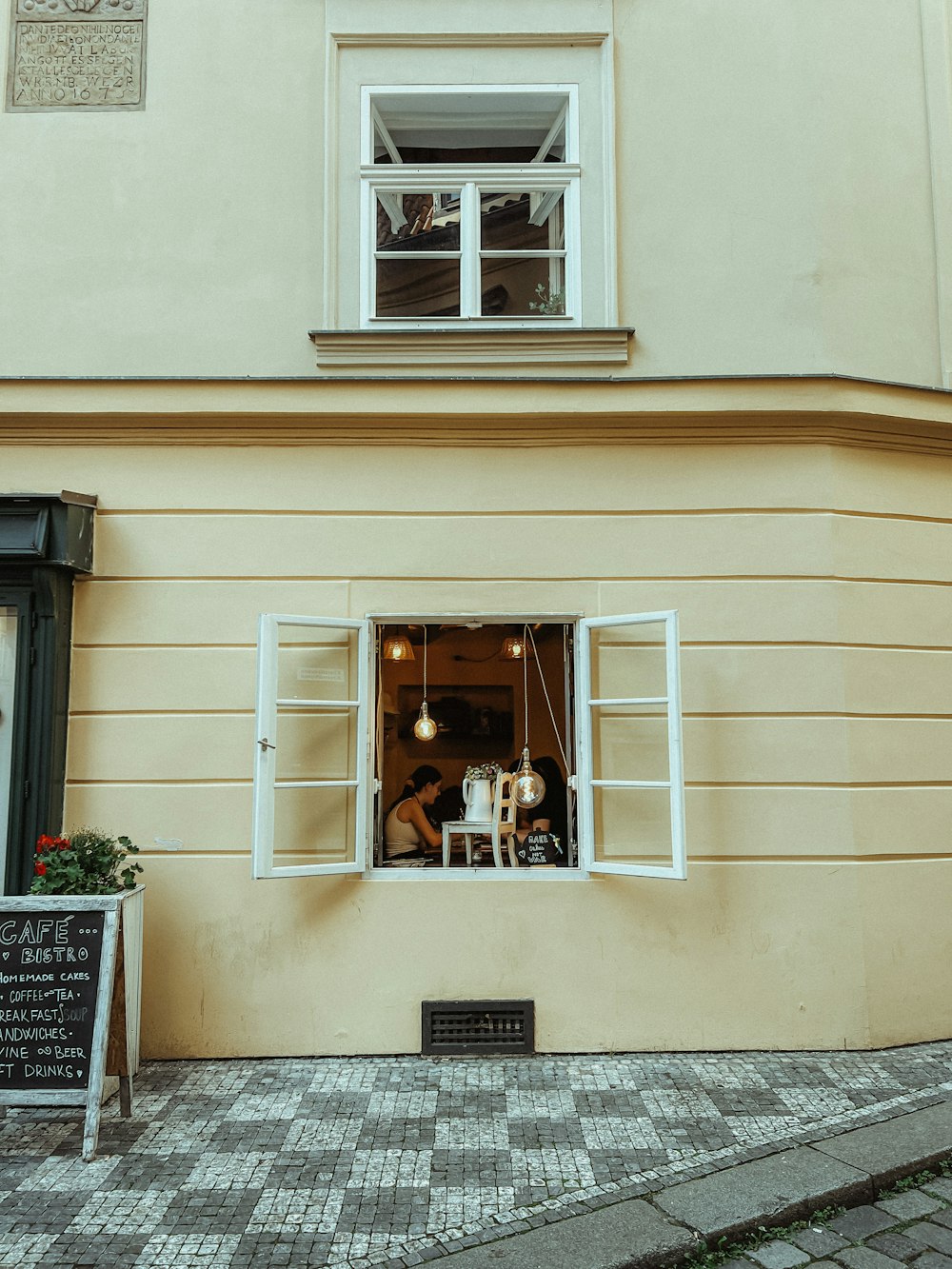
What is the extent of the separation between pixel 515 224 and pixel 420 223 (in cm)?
65

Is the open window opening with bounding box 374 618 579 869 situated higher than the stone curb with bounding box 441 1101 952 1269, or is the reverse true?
the open window opening with bounding box 374 618 579 869

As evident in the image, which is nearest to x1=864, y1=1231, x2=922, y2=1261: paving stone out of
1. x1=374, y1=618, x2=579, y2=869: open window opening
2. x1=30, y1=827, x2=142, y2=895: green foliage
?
x1=374, y1=618, x2=579, y2=869: open window opening

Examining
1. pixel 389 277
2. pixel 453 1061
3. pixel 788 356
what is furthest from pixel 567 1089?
pixel 389 277

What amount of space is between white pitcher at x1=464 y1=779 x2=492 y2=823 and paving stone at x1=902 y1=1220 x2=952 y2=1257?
307 cm

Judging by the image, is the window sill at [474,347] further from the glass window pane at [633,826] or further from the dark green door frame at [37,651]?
the glass window pane at [633,826]

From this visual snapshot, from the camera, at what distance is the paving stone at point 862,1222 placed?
340 cm

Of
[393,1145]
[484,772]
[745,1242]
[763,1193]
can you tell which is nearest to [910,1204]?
[763,1193]

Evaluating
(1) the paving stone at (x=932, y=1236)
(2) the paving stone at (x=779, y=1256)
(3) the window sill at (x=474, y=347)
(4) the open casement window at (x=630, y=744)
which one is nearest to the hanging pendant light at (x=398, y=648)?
(4) the open casement window at (x=630, y=744)

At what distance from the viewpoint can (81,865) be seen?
4.67 meters

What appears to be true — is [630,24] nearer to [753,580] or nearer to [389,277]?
[389,277]

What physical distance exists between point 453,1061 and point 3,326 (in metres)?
5.12

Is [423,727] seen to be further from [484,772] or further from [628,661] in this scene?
[628,661]

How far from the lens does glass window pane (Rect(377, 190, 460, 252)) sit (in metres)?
5.97

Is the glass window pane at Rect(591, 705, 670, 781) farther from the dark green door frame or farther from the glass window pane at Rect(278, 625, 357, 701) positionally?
the dark green door frame
